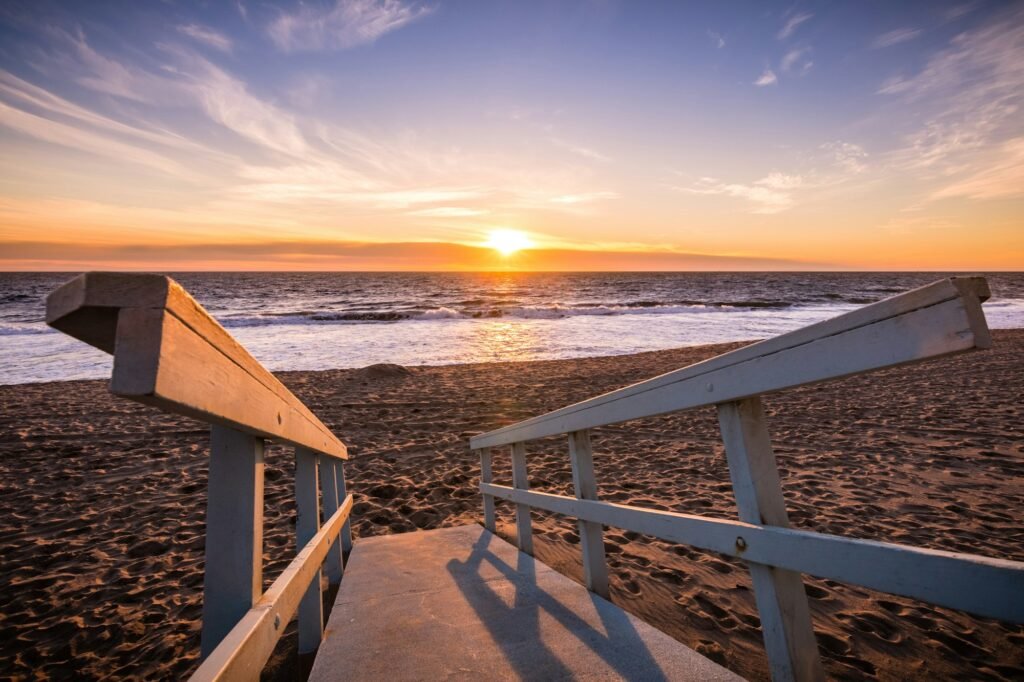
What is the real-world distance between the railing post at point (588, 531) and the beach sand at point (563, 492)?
829mm

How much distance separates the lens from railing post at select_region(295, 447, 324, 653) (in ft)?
7.32

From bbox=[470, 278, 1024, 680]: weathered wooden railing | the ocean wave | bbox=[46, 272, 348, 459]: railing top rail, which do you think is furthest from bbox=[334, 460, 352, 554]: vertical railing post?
the ocean wave

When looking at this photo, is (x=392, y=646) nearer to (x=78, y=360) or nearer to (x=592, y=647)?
(x=592, y=647)

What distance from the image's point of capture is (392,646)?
2166 mm

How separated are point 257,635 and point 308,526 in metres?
1.13

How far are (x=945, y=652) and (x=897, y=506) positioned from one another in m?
2.15

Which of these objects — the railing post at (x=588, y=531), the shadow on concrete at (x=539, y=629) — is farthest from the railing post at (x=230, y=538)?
the railing post at (x=588, y=531)

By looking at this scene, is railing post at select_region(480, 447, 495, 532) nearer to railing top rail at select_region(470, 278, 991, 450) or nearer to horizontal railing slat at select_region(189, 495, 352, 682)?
horizontal railing slat at select_region(189, 495, 352, 682)

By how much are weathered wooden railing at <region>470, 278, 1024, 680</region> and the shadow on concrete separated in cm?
43

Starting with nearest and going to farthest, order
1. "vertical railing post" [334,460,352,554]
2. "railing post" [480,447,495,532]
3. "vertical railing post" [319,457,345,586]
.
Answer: "vertical railing post" [319,457,345,586] → "vertical railing post" [334,460,352,554] → "railing post" [480,447,495,532]

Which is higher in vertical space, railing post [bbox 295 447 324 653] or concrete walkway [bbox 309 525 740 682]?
railing post [bbox 295 447 324 653]

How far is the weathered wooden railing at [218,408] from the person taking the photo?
74 cm

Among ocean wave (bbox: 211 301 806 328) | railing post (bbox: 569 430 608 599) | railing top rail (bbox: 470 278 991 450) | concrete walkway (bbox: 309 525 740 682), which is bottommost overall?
concrete walkway (bbox: 309 525 740 682)

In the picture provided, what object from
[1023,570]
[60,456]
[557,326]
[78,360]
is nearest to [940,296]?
[1023,570]
